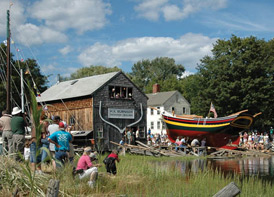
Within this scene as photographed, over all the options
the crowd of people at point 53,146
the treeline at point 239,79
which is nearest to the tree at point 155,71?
the treeline at point 239,79

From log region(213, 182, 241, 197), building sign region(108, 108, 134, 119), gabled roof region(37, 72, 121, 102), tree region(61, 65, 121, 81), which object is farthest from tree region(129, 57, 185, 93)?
log region(213, 182, 241, 197)

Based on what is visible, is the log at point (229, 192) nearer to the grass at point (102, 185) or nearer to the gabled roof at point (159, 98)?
the grass at point (102, 185)

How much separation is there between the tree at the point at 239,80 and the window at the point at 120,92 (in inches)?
602

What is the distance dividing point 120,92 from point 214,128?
28.5ft

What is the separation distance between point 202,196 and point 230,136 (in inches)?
1060

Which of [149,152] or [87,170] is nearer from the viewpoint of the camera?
[87,170]

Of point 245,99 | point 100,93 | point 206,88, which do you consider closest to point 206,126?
point 100,93

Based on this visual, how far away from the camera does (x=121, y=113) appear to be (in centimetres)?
3353

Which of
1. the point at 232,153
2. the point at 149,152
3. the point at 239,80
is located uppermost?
the point at 239,80

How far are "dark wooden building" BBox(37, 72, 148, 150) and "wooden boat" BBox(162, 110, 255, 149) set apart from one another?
3.36 m

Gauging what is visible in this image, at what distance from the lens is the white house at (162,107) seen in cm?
6300

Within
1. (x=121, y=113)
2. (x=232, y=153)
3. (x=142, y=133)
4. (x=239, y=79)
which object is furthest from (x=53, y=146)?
(x=239, y=79)

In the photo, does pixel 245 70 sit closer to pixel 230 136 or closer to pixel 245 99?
pixel 245 99

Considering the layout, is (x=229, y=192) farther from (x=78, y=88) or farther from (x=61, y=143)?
(x=78, y=88)
